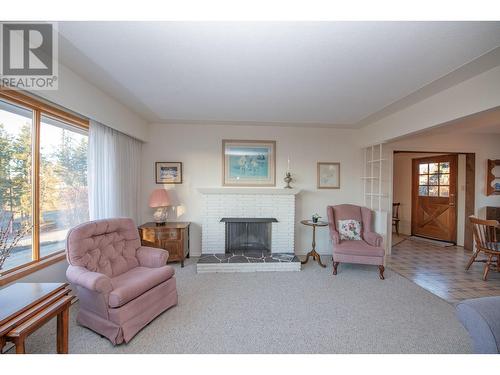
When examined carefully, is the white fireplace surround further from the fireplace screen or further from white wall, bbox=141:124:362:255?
white wall, bbox=141:124:362:255

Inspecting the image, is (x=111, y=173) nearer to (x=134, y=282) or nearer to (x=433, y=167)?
(x=134, y=282)

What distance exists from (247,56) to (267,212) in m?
2.70

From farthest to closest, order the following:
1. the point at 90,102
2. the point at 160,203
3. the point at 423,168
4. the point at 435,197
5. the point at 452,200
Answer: the point at 423,168 → the point at 435,197 → the point at 452,200 → the point at 160,203 → the point at 90,102

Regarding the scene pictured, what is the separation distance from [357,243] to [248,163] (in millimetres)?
2298

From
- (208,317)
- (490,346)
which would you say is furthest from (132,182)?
(490,346)

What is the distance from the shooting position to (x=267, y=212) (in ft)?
13.0

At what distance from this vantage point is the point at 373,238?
334 cm

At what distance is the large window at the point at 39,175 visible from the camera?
189 centimetres

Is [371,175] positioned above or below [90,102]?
below

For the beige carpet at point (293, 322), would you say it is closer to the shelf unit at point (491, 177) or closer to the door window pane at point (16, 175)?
the door window pane at point (16, 175)

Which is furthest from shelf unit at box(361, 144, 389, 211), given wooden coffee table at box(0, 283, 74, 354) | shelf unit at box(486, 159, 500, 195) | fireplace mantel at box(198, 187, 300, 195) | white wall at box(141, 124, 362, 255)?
wooden coffee table at box(0, 283, 74, 354)

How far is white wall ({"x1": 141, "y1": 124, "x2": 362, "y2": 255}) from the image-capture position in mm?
4020

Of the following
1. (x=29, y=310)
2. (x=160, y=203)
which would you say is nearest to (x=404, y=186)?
(x=160, y=203)

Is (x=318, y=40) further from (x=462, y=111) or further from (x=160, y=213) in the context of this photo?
(x=160, y=213)
